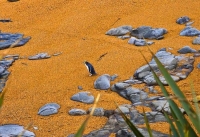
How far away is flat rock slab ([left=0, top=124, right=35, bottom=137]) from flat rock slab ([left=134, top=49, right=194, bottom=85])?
4.33ft

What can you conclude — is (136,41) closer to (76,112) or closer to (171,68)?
(171,68)

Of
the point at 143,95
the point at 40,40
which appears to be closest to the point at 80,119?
the point at 143,95

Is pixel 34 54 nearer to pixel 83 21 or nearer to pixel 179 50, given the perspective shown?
pixel 83 21

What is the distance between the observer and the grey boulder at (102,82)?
432cm

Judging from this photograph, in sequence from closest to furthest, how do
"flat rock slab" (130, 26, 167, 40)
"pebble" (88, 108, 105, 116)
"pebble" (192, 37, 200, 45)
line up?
"pebble" (88, 108, 105, 116) → "pebble" (192, 37, 200, 45) → "flat rock slab" (130, 26, 167, 40)

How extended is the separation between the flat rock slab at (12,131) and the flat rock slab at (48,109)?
0.30 meters

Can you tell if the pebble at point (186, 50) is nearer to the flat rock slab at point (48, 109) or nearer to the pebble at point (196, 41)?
the pebble at point (196, 41)

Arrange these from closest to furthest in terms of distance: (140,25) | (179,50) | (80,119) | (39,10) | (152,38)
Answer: (80,119) < (179,50) < (152,38) < (140,25) < (39,10)

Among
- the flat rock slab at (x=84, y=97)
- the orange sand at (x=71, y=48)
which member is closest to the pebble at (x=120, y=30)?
the orange sand at (x=71, y=48)

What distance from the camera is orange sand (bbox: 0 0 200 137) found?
3994 millimetres

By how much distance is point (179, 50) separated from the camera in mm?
4891

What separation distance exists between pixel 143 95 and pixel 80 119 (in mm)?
650

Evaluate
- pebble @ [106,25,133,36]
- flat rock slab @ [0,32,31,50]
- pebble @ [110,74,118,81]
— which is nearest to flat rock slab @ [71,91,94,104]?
pebble @ [110,74,118,81]

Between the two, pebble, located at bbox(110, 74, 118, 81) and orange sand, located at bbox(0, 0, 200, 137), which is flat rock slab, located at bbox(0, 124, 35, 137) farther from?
pebble, located at bbox(110, 74, 118, 81)
